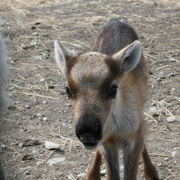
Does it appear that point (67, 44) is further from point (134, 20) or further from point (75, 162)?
point (75, 162)

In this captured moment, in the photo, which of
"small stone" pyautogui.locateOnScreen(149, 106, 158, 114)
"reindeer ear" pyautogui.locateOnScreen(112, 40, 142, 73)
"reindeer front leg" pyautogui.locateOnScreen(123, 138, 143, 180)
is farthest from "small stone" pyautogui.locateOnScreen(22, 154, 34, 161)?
"reindeer ear" pyautogui.locateOnScreen(112, 40, 142, 73)

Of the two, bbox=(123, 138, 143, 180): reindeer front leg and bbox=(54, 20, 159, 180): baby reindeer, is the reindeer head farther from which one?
bbox=(123, 138, 143, 180): reindeer front leg

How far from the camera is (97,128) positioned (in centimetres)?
380

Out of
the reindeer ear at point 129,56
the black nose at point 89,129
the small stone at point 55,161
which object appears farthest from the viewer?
the small stone at point 55,161

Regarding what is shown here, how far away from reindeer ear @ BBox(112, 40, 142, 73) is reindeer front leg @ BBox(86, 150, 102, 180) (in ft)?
4.01

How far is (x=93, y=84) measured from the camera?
13.3 feet

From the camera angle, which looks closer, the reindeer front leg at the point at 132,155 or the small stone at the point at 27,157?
the reindeer front leg at the point at 132,155

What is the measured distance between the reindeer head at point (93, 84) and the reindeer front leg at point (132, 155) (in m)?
0.57

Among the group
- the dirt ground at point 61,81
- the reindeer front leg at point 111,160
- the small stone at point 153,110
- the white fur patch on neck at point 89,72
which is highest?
the white fur patch on neck at point 89,72

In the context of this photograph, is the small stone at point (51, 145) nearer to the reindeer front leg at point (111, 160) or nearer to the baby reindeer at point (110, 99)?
the baby reindeer at point (110, 99)

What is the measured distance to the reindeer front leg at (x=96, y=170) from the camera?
206 inches

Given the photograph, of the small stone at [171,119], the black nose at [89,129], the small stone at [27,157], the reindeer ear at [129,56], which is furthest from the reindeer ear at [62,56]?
the small stone at [171,119]

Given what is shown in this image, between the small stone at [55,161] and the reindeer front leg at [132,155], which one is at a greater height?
the reindeer front leg at [132,155]

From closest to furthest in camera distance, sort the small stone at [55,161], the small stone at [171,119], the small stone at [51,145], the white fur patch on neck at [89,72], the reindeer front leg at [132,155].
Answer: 1. the white fur patch on neck at [89,72]
2. the reindeer front leg at [132,155]
3. the small stone at [55,161]
4. the small stone at [51,145]
5. the small stone at [171,119]
